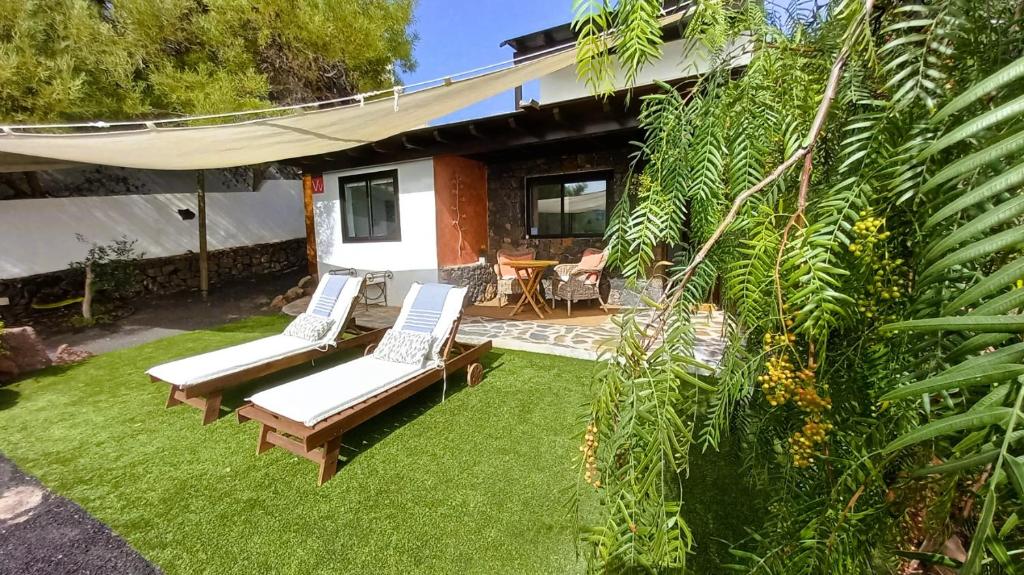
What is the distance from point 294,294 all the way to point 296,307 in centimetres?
115

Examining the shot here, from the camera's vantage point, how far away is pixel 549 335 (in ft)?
19.5

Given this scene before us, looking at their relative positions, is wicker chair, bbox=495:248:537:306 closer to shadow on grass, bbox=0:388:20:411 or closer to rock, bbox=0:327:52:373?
shadow on grass, bbox=0:388:20:411

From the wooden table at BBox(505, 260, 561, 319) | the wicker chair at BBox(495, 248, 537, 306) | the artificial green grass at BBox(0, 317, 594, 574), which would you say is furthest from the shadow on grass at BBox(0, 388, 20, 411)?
the wicker chair at BBox(495, 248, 537, 306)

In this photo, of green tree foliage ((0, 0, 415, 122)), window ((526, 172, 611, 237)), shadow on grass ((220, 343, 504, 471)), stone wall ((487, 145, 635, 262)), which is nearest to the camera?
shadow on grass ((220, 343, 504, 471))

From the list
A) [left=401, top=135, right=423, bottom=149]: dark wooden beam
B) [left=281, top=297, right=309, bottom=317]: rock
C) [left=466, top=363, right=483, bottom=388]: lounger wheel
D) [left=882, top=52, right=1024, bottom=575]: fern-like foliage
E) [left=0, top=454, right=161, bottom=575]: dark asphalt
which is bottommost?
[left=0, top=454, right=161, bottom=575]: dark asphalt

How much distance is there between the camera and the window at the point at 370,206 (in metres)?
8.64

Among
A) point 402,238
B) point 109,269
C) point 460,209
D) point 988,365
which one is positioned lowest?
point 109,269

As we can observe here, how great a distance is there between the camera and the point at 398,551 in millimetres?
2158

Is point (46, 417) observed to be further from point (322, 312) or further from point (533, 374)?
point (533, 374)

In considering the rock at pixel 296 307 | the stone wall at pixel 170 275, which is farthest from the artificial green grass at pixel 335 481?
the stone wall at pixel 170 275

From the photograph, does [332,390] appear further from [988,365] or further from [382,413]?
[988,365]

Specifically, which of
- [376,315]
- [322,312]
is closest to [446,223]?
[376,315]

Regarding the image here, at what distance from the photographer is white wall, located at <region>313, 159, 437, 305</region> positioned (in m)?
8.06

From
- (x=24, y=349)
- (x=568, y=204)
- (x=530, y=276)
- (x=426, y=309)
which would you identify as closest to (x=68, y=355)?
(x=24, y=349)
